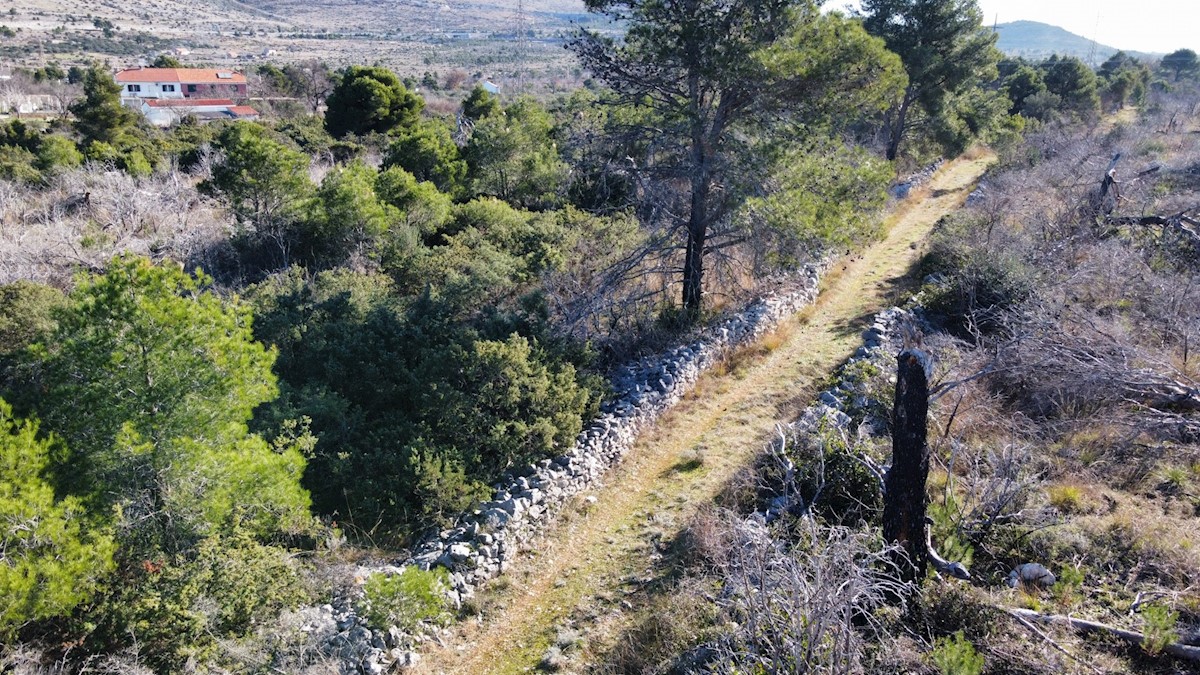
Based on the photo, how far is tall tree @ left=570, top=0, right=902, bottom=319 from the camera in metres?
10.5

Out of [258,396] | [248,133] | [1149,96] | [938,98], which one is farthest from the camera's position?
[1149,96]

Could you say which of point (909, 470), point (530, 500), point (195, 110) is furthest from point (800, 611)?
point (195, 110)

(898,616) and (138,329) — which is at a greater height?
(138,329)

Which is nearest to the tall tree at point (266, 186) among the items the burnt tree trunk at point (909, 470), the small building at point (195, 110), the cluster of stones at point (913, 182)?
the burnt tree trunk at point (909, 470)

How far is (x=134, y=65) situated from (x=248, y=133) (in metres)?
58.3

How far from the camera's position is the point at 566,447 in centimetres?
869

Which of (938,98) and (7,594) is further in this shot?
(938,98)

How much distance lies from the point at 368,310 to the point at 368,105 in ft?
67.0

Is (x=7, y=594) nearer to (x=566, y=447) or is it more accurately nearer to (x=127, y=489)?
(x=127, y=489)

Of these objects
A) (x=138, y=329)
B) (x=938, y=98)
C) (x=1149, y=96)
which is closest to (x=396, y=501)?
(x=138, y=329)

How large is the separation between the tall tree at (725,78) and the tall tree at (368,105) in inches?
765

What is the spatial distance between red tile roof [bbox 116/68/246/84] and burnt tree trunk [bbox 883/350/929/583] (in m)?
56.7

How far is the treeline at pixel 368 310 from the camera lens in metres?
5.72

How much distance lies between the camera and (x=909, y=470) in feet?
17.8
